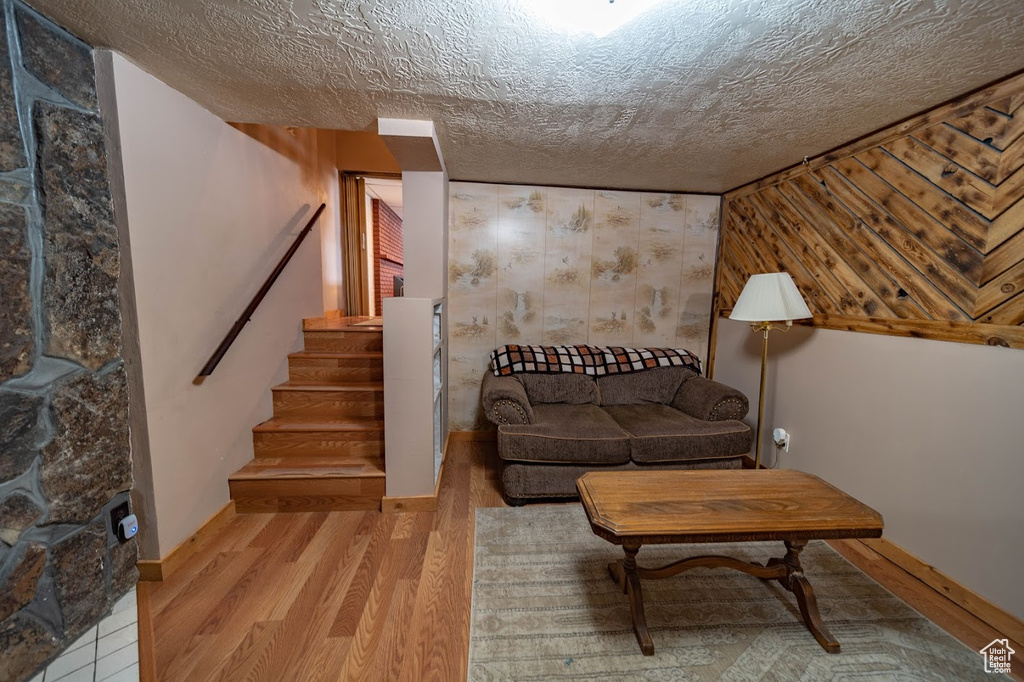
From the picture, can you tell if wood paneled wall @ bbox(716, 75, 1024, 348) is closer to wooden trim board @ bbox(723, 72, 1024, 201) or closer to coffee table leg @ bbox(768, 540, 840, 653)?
wooden trim board @ bbox(723, 72, 1024, 201)

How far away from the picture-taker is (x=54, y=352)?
4.00 ft

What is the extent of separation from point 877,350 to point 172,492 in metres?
3.59

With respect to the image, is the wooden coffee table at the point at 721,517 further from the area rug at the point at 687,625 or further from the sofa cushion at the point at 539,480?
the sofa cushion at the point at 539,480

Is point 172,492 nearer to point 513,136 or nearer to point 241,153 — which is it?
point 241,153

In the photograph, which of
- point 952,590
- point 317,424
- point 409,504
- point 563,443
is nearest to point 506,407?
point 563,443

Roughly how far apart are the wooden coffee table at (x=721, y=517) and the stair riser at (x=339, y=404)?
162 centimetres

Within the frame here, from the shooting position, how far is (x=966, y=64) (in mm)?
1323

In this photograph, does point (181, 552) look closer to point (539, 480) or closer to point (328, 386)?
point (328, 386)

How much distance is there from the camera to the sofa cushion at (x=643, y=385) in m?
2.84

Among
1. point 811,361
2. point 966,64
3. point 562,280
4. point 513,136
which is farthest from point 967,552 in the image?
point 513,136

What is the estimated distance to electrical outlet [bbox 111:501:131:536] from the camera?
4.64ft

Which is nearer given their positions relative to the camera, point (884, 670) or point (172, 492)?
point (884, 670)

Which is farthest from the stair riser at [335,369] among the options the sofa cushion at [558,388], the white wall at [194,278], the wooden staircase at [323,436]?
the sofa cushion at [558,388]

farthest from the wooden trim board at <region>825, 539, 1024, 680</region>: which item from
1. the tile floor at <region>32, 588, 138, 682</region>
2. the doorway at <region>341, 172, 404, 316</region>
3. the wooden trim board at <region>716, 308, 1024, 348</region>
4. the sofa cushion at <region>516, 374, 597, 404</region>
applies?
the doorway at <region>341, 172, 404, 316</region>
